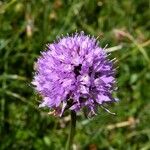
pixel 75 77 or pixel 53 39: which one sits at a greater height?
pixel 53 39

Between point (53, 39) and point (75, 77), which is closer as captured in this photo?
point (75, 77)

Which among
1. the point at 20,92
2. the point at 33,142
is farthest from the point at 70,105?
the point at 20,92

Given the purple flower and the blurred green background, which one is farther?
the blurred green background

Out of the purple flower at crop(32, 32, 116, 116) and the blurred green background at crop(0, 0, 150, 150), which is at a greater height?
the blurred green background at crop(0, 0, 150, 150)

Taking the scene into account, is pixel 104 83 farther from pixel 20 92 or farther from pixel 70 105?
pixel 20 92
